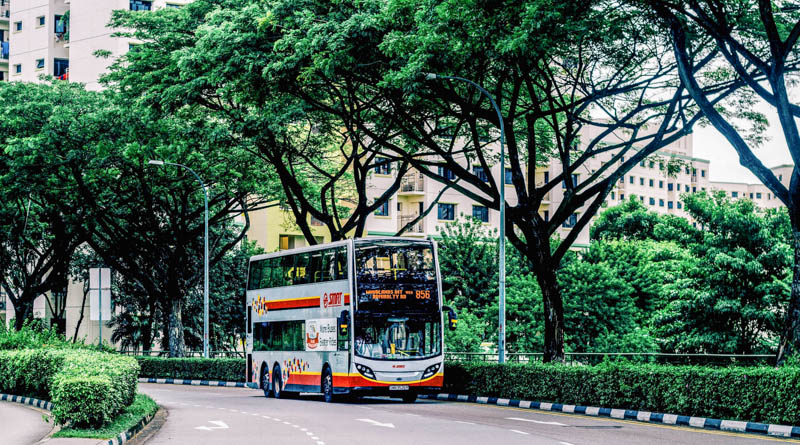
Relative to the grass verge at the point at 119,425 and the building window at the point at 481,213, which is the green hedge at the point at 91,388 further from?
the building window at the point at 481,213

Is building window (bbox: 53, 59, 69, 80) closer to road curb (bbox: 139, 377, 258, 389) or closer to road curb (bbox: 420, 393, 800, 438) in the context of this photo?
road curb (bbox: 139, 377, 258, 389)

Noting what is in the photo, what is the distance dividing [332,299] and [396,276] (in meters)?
1.88

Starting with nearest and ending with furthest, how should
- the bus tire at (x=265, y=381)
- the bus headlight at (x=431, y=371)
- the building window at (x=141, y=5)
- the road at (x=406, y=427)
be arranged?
1. the road at (x=406, y=427)
2. the bus headlight at (x=431, y=371)
3. the bus tire at (x=265, y=381)
4. the building window at (x=141, y=5)

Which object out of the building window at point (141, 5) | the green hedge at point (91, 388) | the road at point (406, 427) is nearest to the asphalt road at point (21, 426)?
the green hedge at point (91, 388)

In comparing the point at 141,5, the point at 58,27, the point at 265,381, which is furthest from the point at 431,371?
the point at 58,27

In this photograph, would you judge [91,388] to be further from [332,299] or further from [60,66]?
[60,66]

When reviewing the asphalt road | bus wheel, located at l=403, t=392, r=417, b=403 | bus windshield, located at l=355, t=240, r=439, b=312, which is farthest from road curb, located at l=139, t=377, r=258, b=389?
bus windshield, located at l=355, t=240, r=439, b=312

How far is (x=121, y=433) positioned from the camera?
17.1 meters

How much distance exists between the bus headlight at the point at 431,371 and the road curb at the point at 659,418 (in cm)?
139

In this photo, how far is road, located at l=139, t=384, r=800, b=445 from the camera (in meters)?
16.6

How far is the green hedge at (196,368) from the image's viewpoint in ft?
140

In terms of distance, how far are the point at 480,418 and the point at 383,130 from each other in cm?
1356

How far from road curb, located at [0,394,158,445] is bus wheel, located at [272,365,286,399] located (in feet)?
22.7

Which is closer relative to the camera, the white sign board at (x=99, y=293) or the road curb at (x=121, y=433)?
the road curb at (x=121, y=433)
